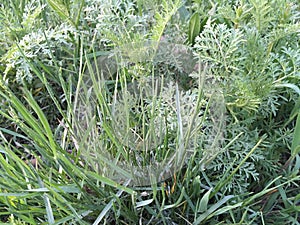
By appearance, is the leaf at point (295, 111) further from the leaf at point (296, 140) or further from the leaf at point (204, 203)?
the leaf at point (204, 203)

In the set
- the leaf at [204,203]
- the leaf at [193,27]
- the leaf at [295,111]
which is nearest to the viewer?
the leaf at [204,203]

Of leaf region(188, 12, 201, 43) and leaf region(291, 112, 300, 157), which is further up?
leaf region(188, 12, 201, 43)

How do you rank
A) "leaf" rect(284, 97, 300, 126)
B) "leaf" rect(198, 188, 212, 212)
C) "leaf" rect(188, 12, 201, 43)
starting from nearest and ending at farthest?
1. "leaf" rect(198, 188, 212, 212)
2. "leaf" rect(284, 97, 300, 126)
3. "leaf" rect(188, 12, 201, 43)

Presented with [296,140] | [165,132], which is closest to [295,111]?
[296,140]

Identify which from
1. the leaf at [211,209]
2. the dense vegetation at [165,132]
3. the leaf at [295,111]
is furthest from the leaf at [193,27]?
the leaf at [211,209]

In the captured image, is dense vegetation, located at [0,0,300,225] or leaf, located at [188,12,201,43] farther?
leaf, located at [188,12,201,43]

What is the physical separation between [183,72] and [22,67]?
456 millimetres

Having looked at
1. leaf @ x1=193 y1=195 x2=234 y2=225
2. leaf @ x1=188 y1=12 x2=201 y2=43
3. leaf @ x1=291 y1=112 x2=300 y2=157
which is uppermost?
leaf @ x1=188 y1=12 x2=201 y2=43

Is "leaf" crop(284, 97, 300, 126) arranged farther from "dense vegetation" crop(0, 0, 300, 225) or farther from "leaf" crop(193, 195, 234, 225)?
"leaf" crop(193, 195, 234, 225)

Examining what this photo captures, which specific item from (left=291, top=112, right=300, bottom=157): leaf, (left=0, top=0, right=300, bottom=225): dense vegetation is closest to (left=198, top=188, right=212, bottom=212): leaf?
(left=0, top=0, right=300, bottom=225): dense vegetation

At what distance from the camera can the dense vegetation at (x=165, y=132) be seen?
1007 mm

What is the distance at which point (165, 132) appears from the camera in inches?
43.2

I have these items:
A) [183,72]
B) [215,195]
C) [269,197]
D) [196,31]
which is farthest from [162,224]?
[196,31]

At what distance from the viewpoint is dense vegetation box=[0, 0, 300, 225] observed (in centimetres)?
101
